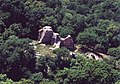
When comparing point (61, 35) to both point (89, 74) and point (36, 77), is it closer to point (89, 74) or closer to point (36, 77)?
point (89, 74)

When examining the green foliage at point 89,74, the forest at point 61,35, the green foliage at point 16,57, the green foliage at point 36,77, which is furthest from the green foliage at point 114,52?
the green foliage at point 36,77

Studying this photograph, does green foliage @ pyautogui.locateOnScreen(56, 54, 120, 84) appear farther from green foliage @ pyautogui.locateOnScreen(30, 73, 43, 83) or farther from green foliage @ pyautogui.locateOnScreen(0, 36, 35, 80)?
green foliage @ pyautogui.locateOnScreen(0, 36, 35, 80)

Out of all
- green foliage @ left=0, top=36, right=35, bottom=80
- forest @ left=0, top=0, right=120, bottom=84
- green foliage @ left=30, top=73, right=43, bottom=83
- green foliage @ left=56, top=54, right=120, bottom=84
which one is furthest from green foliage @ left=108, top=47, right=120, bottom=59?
green foliage @ left=30, top=73, right=43, bottom=83

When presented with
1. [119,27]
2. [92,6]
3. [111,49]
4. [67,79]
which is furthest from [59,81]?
[92,6]

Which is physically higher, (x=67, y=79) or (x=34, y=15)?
(x=34, y=15)

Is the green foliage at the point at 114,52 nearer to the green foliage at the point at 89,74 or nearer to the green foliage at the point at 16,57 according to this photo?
the green foliage at the point at 89,74

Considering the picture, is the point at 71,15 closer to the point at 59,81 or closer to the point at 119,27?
the point at 119,27

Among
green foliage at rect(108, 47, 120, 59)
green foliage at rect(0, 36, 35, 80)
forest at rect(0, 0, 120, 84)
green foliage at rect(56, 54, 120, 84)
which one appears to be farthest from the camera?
green foliage at rect(108, 47, 120, 59)

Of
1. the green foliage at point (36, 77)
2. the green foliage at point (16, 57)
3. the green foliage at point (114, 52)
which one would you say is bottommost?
the green foliage at point (114, 52)
